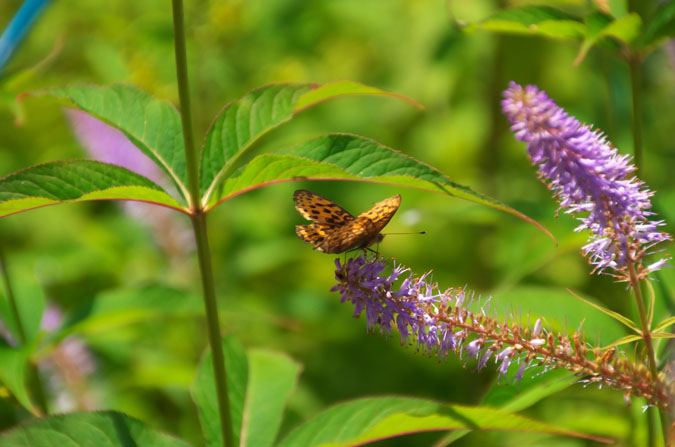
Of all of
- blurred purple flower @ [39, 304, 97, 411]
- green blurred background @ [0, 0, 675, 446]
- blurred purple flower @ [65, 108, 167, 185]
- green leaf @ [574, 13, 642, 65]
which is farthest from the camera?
blurred purple flower @ [65, 108, 167, 185]

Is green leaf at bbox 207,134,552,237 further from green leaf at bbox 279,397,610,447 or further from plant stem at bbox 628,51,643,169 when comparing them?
plant stem at bbox 628,51,643,169

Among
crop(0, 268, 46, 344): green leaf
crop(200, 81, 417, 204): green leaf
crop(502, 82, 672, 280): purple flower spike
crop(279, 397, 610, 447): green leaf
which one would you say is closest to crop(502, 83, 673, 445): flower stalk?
crop(502, 82, 672, 280): purple flower spike

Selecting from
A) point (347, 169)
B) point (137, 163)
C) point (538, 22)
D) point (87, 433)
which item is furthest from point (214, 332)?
point (137, 163)

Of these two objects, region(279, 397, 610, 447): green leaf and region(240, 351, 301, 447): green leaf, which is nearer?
region(279, 397, 610, 447): green leaf

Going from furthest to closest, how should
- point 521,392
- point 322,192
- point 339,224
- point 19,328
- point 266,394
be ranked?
point 322,192
point 19,328
point 266,394
point 521,392
point 339,224

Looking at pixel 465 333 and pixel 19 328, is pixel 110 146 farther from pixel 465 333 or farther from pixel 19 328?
pixel 465 333

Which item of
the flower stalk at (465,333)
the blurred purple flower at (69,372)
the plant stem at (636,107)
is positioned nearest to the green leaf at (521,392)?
the flower stalk at (465,333)

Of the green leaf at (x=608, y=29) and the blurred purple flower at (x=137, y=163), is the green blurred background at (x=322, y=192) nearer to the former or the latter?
the blurred purple flower at (x=137, y=163)
